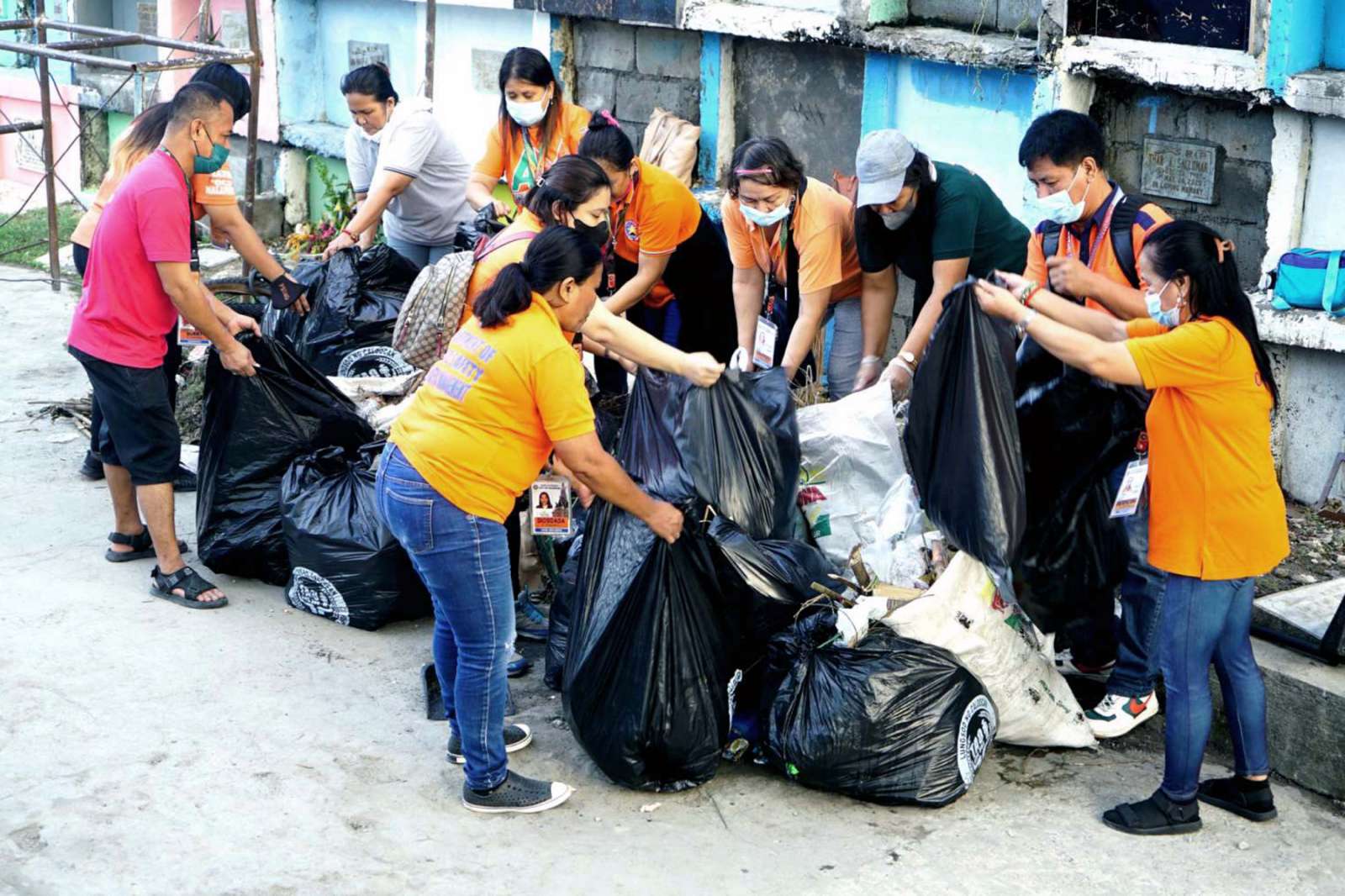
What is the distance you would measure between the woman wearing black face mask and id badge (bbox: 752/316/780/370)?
20.4 inches

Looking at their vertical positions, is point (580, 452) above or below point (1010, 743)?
above

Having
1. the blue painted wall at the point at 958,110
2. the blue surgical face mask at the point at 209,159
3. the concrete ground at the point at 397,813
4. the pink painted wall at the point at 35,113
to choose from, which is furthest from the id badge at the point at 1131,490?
the pink painted wall at the point at 35,113

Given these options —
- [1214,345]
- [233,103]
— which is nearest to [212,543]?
[233,103]

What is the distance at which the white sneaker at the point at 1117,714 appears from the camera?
3861mm

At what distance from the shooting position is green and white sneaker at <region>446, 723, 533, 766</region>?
3.72 metres

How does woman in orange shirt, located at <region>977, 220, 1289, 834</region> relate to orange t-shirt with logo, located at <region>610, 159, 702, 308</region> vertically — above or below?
below

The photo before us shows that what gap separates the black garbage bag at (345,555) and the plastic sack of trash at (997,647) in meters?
1.54

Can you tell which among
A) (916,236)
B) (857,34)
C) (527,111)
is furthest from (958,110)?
(527,111)

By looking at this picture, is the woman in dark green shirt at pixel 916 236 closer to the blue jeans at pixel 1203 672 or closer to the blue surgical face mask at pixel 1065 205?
the blue surgical face mask at pixel 1065 205

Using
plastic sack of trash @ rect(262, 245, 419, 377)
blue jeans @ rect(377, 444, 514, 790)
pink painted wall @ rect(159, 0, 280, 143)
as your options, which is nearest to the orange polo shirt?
plastic sack of trash @ rect(262, 245, 419, 377)

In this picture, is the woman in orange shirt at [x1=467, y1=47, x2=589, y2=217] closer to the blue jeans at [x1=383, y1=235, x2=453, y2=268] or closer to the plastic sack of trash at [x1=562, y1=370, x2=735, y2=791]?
the blue jeans at [x1=383, y1=235, x2=453, y2=268]

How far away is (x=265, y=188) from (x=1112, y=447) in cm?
676

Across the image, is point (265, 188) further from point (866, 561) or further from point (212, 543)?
point (866, 561)

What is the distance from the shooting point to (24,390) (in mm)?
6566
